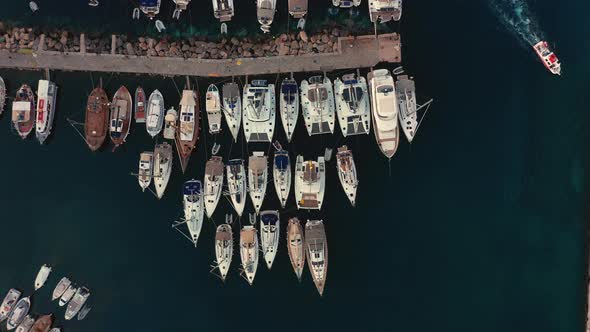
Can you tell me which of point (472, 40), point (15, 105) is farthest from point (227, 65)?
point (472, 40)

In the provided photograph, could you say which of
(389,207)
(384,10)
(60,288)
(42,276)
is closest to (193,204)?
(60,288)

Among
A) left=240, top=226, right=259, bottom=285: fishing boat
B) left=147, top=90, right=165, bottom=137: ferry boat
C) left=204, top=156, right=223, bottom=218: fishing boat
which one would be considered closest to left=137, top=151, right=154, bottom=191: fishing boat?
left=147, top=90, right=165, bottom=137: ferry boat

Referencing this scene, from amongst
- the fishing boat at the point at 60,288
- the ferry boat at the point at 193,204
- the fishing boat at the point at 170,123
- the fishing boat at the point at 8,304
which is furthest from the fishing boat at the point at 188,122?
the fishing boat at the point at 8,304

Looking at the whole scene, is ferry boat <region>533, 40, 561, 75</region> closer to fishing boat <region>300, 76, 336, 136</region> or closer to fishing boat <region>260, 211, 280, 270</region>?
fishing boat <region>300, 76, 336, 136</region>

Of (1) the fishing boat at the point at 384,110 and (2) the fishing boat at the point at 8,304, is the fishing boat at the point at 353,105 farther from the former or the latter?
(2) the fishing boat at the point at 8,304

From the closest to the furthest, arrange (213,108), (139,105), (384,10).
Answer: (384,10)
(213,108)
(139,105)

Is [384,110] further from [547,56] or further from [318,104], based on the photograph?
[547,56]
